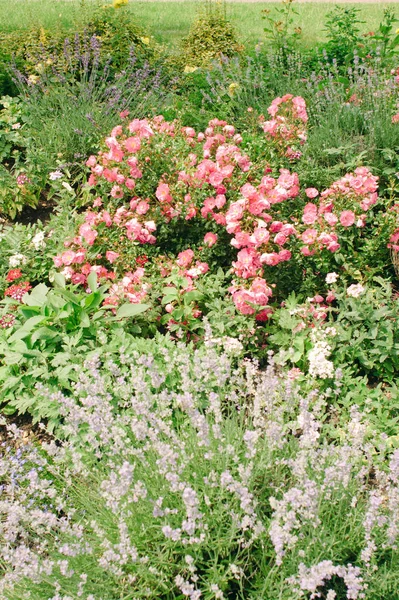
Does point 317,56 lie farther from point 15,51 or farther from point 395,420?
point 395,420

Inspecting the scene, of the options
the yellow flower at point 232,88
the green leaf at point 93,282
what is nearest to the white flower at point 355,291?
the green leaf at point 93,282

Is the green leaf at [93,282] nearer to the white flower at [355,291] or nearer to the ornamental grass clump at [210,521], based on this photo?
the ornamental grass clump at [210,521]

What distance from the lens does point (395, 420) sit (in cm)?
304

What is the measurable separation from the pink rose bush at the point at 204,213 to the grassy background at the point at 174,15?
4740 mm

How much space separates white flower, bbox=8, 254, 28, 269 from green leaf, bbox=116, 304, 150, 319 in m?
1.06

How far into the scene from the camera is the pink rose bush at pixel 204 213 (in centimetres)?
359

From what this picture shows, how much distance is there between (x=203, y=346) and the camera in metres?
3.10

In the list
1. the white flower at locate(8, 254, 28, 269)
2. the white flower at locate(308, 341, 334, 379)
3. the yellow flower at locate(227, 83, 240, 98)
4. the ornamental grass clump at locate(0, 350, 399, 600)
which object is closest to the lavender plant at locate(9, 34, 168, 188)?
the yellow flower at locate(227, 83, 240, 98)

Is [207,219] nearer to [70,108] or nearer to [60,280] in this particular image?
[60,280]

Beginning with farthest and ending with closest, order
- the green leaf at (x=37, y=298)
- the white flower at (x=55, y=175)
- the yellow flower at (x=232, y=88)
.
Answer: the yellow flower at (x=232, y=88) < the white flower at (x=55, y=175) < the green leaf at (x=37, y=298)

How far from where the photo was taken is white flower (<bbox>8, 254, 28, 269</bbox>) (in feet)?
13.5

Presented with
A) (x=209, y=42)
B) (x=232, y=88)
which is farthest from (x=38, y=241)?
(x=209, y=42)

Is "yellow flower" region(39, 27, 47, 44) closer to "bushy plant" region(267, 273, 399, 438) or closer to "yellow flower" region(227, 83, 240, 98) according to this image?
"yellow flower" region(227, 83, 240, 98)

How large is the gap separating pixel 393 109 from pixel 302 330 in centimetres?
218
